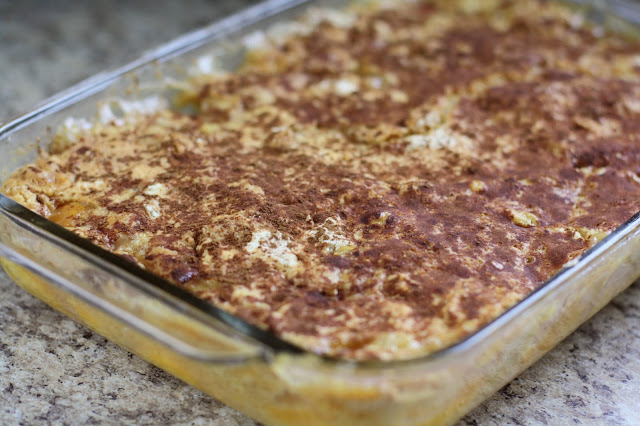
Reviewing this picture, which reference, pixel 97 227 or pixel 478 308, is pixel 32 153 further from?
pixel 478 308

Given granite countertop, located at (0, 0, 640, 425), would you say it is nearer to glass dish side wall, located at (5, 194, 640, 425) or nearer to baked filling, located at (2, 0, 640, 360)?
glass dish side wall, located at (5, 194, 640, 425)

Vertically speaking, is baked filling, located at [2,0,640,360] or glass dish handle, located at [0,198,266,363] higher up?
glass dish handle, located at [0,198,266,363]

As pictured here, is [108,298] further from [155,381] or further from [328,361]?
[328,361]

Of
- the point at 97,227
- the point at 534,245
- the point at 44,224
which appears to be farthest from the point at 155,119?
the point at 534,245

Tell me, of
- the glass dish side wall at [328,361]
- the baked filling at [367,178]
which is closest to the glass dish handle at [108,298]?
the glass dish side wall at [328,361]

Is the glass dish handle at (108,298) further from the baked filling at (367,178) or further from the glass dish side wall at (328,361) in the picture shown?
the baked filling at (367,178)

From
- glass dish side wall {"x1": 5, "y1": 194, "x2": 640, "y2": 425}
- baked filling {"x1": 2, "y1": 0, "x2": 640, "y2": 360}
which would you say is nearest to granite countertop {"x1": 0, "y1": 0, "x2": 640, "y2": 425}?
glass dish side wall {"x1": 5, "y1": 194, "x2": 640, "y2": 425}

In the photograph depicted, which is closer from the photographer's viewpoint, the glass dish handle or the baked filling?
the glass dish handle

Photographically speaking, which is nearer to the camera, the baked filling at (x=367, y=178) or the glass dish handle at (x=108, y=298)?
the glass dish handle at (x=108, y=298)
